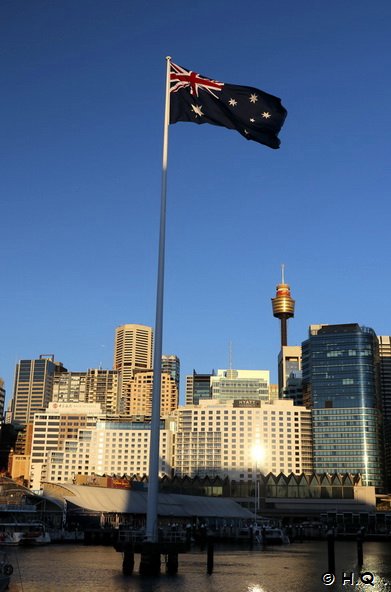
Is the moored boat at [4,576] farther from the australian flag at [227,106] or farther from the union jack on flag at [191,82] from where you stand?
the union jack on flag at [191,82]

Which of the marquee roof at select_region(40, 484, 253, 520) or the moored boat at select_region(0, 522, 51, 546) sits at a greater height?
the marquee roof at select_region(40, 484, 253, 520)

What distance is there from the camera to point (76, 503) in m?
131

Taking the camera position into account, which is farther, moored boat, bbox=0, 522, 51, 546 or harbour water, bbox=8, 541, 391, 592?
moored boat, bbox=0, 522, 51, 546

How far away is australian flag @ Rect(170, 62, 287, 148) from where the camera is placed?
4634 cm

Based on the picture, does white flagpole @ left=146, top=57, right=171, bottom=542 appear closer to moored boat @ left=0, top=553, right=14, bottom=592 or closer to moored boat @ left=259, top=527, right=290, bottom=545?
moored boat @ left=0, top=553, right=14, bottom=592

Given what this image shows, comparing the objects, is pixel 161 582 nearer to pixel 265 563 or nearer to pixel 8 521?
pixel 265 563

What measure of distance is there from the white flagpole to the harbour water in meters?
8.47

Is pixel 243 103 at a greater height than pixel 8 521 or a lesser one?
greater

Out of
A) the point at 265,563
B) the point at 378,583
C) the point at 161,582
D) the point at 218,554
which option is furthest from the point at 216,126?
the point at 218,554

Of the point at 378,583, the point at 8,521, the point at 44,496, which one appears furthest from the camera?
the point at 44,496

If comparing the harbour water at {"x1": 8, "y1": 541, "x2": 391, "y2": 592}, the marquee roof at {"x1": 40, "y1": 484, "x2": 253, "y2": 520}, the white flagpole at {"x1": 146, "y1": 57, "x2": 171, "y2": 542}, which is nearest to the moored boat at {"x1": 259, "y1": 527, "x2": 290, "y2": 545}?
the marquee roof at {"x1": 40, "y1": 484, "x2": 253, "y2": 520}

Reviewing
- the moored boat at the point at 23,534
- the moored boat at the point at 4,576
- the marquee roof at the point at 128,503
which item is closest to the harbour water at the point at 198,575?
the moored boat at the point at 4,576

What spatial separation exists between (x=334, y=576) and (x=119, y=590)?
22.6 meters

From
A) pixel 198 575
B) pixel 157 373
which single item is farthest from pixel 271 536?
pixel 157 373
